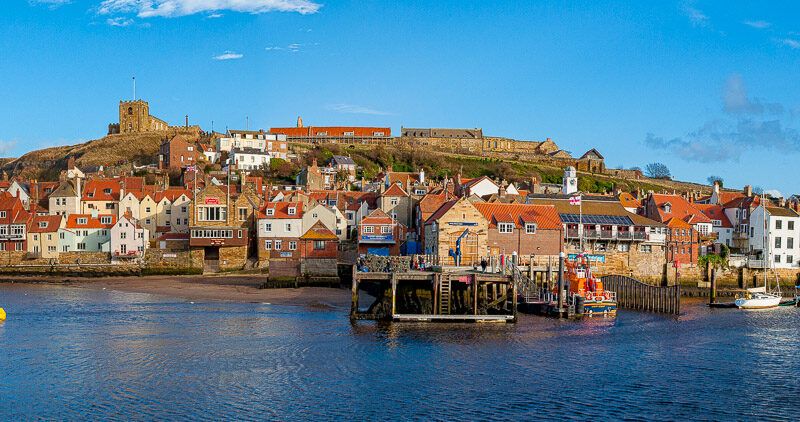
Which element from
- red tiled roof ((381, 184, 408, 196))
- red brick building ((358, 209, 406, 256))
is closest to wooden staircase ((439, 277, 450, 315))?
red brick building ((358, 209, 406, 256))

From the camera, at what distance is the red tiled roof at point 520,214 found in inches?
2229

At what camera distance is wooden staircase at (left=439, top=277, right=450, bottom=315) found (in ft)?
126

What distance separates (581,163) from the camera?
13638 cm

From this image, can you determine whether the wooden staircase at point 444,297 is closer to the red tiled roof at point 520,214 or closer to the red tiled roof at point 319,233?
the red tiled roof at point 520,214

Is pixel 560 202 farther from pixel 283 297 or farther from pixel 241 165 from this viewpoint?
pixel 241 165

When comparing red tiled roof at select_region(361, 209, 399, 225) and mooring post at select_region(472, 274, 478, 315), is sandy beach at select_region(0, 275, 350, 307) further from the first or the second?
mooring post at select_region(472, 274, 478, 315)

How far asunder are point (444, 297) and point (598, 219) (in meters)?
27.7

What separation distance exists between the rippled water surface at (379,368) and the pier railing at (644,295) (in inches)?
182

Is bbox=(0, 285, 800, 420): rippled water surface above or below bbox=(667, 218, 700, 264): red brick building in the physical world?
below

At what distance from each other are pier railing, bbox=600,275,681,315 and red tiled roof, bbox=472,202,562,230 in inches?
253

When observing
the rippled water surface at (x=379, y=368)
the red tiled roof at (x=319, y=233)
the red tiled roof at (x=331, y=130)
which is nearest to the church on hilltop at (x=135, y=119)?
the red tiled roof at (x=331, y=130)

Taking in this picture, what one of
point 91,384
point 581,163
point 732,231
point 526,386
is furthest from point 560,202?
point 581,163

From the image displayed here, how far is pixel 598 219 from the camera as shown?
204 ft

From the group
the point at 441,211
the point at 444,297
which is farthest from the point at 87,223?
the point at 444,297
